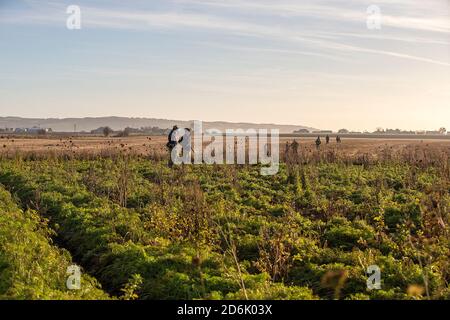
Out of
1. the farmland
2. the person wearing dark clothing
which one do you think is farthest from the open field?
the farmland

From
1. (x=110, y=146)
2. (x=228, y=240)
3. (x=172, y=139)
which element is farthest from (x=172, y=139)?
(x=110, y=146)

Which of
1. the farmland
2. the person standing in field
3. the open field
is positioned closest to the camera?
the farmland

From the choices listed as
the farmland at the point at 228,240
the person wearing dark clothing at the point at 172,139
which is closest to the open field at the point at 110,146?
the person wearing dark clothing at the point at 172,139

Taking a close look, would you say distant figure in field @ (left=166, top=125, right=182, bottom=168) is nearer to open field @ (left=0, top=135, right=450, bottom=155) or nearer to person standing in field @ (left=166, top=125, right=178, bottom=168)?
person standing in field @ (left=166, top=125, right=178, bottom=168)

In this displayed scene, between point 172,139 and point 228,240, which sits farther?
point 172,139

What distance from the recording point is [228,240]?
11.8m

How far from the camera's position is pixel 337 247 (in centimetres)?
1158

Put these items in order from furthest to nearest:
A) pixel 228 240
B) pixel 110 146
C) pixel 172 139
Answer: pixel 110 146 → pixel 172 139 → pixel 228 240

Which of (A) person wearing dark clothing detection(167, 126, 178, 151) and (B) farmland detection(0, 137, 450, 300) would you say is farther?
(A) person wearing dark clothing detection(167, 126, 178, 151)

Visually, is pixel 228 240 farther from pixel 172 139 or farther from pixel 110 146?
pixel 110 146

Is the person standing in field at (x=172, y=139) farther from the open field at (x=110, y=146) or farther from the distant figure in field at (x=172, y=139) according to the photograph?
the open field at (x=110, y=146)

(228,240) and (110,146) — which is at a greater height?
(110,146)

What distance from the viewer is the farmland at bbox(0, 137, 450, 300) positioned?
331 inches
